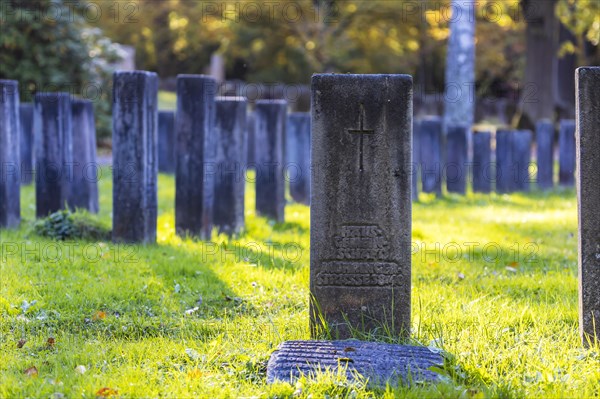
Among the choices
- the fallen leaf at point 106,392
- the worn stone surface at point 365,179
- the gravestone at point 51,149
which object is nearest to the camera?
the fallen leaf at point 106,392

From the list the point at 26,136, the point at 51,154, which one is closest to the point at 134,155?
the point at 51,154

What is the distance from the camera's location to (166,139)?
15297mm

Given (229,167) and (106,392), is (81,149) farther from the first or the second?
(106,392)

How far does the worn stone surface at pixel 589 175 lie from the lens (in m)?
5.05

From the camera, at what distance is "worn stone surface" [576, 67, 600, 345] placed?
5.05m

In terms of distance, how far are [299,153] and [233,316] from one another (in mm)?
7091

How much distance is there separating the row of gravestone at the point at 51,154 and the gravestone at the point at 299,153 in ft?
10.6

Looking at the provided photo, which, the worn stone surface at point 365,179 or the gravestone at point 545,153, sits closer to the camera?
the worn stone surface at point 365,179

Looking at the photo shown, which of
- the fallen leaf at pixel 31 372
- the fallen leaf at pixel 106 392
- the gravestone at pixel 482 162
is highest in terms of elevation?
the gravestone at pixel 482 162

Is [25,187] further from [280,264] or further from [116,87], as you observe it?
[280,264]

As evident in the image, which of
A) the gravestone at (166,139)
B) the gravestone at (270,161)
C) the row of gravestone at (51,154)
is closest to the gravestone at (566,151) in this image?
the gravestone at (270,161)

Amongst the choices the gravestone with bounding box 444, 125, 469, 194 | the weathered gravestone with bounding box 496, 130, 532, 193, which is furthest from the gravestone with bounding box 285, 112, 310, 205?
the weathered gravestone with bounding box 496, 130, 532, 193

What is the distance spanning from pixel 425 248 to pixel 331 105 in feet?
11.8

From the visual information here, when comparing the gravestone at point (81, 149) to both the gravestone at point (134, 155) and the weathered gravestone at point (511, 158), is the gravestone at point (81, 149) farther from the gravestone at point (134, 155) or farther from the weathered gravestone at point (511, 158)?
the weathered gravestone at point (511, 158)
